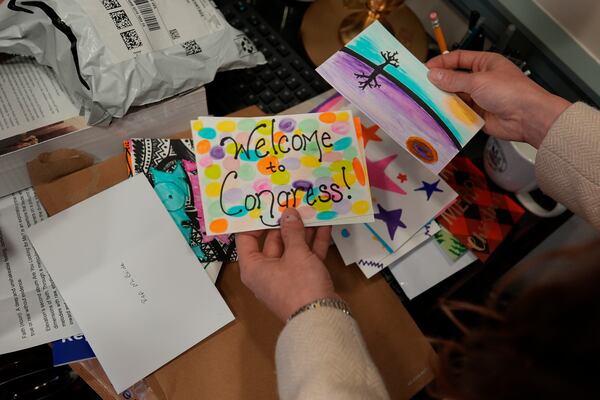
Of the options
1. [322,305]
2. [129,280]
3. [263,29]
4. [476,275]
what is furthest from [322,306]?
[263,29]

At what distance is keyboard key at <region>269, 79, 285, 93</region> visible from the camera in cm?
72

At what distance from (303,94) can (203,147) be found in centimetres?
21

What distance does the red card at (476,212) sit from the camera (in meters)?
0.67

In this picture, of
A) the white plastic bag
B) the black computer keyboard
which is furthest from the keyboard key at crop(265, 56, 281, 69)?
the white plastic bag

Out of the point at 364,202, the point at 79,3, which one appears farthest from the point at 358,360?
the point at 79,3

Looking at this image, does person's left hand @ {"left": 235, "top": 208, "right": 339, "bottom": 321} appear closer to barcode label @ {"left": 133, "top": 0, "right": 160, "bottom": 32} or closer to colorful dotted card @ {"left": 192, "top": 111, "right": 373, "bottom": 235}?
colorful dotted card @ {"left": 192, "top": 111, "right": 373, "bottom": 235}

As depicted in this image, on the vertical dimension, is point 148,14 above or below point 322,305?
above

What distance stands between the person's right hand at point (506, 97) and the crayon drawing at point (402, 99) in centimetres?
2

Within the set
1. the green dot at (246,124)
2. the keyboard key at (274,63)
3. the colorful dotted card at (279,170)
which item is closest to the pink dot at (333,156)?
the colorful dotted card at (279,170)

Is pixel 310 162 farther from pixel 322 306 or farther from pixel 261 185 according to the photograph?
pixel 322 306

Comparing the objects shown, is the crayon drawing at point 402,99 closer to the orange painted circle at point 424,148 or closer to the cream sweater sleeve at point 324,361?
the orange painted circle at point 424,148

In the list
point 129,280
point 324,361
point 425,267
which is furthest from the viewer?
point 425,267

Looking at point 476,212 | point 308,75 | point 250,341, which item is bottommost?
point 250,341

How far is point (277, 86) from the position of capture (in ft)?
2.37
